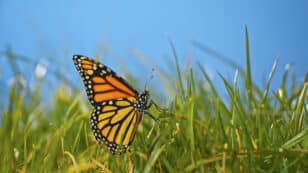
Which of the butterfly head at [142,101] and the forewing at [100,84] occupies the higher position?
the forewing at [100,84]

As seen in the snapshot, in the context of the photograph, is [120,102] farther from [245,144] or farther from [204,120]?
[245,144]

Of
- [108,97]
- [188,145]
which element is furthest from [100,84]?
[188,145]

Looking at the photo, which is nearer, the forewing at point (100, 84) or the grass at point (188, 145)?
the grass at point (188, 145)

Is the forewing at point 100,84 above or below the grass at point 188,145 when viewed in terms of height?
above

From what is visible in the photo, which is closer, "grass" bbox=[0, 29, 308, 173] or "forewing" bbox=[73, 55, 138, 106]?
"grass" bbox=[0, 29, 308, 173]

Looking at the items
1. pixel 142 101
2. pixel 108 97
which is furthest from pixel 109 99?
pixel 142 101

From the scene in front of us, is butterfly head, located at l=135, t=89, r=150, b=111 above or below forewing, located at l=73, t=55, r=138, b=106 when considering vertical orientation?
below

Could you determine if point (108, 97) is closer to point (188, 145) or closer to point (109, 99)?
point (109, 99)

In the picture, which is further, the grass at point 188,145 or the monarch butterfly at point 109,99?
the monarch butterfly at point 109,99
